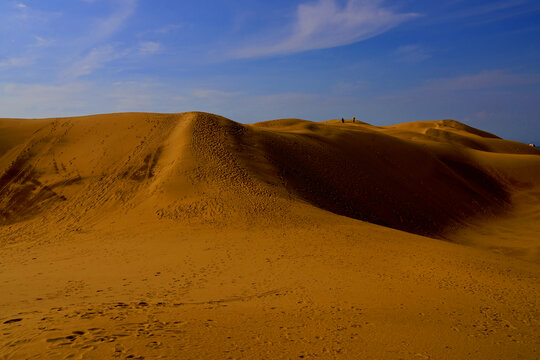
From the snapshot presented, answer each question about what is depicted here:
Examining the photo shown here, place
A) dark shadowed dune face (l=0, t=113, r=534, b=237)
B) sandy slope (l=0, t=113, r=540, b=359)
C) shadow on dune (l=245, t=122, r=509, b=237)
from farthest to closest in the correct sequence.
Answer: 1. shadow on dune (l=245, t=122, r=509, b=237)
2. dark shadowed dune face (l=0, t=113, r=534, b=237)
3. sandy slope (l=0, t=113, r=540, b=359)

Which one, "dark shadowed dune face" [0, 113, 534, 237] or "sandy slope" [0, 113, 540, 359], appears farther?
"dark shadowed dune face" [0, 113, 534, 237]

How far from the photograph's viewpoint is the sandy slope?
5.91 metres

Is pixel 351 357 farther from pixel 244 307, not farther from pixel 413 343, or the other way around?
pixel 244 307

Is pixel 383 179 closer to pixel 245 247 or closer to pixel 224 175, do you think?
pixel 224 175

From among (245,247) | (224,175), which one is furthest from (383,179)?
(245,247)

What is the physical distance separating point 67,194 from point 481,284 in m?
19.2

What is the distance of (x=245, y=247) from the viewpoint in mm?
12117

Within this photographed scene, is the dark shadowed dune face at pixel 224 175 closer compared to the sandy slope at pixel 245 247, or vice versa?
the sandy slope at pixel 245 247

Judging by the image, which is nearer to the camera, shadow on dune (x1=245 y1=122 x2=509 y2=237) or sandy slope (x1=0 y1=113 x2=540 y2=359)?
sandy slope (x1=0 y1=113 x2=540 y2=359)

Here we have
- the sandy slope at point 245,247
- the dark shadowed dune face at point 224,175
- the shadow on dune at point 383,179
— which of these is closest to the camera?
the sandy slope at point 245,247

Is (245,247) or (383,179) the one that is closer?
(245,247)

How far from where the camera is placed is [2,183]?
875 inches

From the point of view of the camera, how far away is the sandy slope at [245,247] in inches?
233

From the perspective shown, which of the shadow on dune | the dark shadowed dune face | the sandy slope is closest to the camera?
the sandy slope
